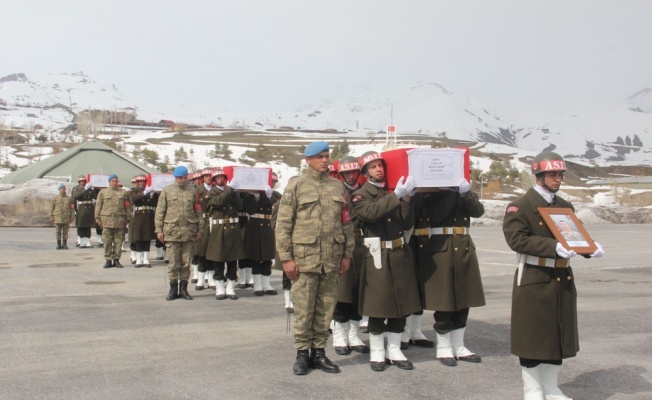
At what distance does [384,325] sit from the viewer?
22.0ft

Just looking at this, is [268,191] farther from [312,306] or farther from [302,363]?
[302,363]

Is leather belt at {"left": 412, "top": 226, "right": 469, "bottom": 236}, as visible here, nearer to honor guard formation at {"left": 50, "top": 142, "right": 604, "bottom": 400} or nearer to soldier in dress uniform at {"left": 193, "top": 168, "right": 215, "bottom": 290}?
honor guard formation at {"left": 50, "top": 142, "right": 604, "bottom": 400}

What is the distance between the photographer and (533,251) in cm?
519

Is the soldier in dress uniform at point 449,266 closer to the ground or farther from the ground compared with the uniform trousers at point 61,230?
farther from the ground

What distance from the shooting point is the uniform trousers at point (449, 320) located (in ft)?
22.5

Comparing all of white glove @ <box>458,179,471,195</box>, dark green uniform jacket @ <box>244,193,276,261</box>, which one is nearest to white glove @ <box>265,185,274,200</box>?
dark green uniform jacket @ <box>244,193,276,261</box>

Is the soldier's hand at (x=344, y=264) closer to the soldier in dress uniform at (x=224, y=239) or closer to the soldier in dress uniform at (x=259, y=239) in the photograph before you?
the soldier in dress uniform at (x=224, y=239)

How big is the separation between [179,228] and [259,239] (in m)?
1.49

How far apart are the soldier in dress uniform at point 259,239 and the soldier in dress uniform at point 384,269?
4752mm

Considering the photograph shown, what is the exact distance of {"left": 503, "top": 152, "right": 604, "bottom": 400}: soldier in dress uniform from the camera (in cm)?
520

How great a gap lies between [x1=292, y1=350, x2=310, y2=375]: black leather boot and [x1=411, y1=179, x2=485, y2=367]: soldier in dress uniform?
1383 mm

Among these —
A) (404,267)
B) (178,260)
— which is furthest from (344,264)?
(178,260)

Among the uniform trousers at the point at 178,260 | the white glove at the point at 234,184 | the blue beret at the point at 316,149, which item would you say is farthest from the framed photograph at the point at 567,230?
the uniform trousers at the point at 178,260

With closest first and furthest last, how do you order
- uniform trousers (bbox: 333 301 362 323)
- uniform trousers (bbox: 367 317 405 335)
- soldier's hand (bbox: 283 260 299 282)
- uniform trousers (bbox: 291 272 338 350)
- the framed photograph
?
the framed photograph → soldier's hand (bbox: 283 260 299 282) → uniform trousers (bbox: 291 272 338 350) → uniform trousers (bbox: 367 317 405 335) → uniform trousers (bbox: 333 301 362 323)
